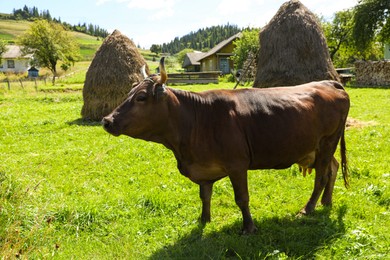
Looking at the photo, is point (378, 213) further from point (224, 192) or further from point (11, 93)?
point (11, 93)

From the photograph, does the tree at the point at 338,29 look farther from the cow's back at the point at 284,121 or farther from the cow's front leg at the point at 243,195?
the cow's front leg at the point at 243,195

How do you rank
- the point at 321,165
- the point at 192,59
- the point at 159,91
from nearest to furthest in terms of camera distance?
the point at 159,91 → the point at 321,165 → the point at 192,59

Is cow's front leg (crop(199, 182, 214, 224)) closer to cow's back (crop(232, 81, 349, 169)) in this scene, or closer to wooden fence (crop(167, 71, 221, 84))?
cow's back (crop(232, 81, 349, 169))

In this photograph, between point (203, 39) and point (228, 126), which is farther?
point (203, 39)

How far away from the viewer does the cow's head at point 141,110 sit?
390 centimetres

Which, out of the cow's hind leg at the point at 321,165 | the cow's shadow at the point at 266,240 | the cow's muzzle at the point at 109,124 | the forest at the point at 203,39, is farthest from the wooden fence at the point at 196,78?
the forest at the point at 203,39

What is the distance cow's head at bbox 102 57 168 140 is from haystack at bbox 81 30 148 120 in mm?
11064

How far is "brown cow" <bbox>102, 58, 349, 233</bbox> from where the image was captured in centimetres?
404

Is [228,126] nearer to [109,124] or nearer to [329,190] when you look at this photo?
[109,124]

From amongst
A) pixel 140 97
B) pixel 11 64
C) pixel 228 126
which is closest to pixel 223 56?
pixel 228 126

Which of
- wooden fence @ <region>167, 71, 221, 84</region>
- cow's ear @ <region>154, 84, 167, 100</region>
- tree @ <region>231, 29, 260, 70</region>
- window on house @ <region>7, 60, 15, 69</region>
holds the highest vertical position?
tree @ <region>231, 29, 260, 70</region>

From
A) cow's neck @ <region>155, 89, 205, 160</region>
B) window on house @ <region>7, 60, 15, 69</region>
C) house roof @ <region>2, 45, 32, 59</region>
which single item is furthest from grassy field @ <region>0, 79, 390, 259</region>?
window on house @ <region>7, 60, 15, 69</region>

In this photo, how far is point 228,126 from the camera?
4.29 meters

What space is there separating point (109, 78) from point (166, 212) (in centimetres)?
1067
